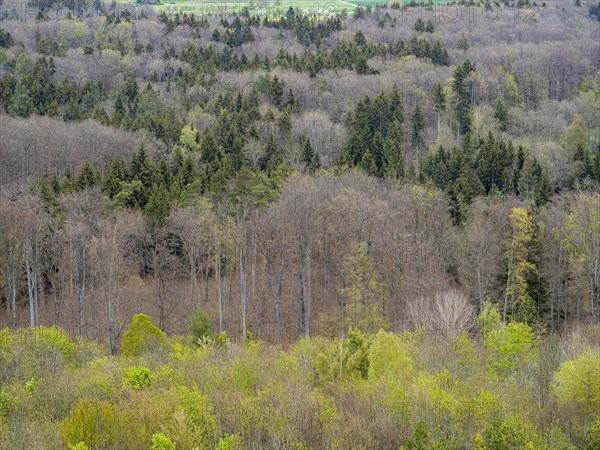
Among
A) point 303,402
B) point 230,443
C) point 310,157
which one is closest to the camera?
point 230,443

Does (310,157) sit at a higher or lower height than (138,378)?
higher

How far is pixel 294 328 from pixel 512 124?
49.2 m

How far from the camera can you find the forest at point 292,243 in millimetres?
27000

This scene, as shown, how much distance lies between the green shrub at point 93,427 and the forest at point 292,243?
7cm

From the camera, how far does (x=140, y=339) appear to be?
122ft

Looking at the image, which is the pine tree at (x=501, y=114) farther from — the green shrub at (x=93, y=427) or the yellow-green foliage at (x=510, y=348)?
the green shrub at (x=93, y=427)

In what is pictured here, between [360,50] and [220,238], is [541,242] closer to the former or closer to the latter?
[220,238]

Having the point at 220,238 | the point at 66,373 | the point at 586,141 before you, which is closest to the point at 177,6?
the point at 586,141

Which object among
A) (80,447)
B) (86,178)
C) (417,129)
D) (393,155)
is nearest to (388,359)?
(80,447)

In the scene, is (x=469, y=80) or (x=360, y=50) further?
(x=360, y=50)

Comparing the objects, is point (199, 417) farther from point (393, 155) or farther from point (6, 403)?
point (393, 155)

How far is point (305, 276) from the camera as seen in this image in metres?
51.1

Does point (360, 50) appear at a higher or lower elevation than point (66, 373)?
higher

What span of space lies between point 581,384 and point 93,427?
1858cm
